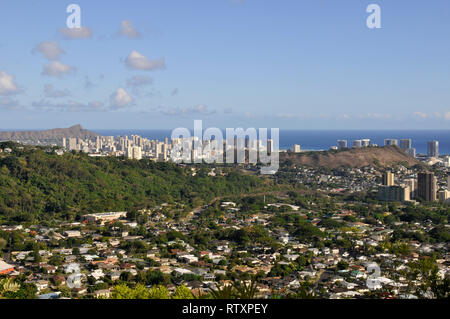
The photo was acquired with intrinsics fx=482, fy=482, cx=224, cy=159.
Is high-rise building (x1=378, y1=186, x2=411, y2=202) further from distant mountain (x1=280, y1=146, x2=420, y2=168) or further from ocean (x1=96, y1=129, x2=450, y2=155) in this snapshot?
ocean (x1=96, y1=129, x2=450, y2=155)

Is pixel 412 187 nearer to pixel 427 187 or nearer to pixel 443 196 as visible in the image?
pixel 427 187

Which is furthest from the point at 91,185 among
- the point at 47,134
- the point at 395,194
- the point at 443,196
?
the point at 47,134

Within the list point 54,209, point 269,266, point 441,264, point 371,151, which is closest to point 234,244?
point 269,266

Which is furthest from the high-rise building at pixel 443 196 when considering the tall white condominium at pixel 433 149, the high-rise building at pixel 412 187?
the tall white condominium at pixel 433 149

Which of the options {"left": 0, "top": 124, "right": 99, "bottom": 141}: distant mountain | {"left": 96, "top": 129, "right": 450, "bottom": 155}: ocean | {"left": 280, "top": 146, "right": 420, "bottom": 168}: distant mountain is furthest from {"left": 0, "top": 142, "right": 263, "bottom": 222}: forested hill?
{"left": 0, "top": 124, "right": 99, "bottom": 141}: distant mountain

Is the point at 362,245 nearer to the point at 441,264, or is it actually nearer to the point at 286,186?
the point at 441,264
